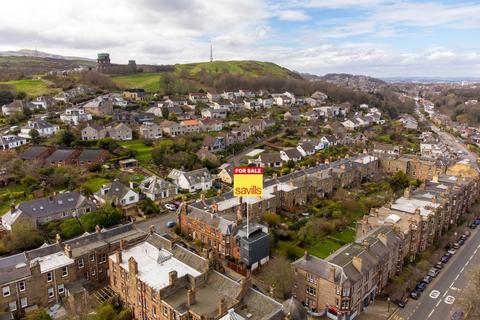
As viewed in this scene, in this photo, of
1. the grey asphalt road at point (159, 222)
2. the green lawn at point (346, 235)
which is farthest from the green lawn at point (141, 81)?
the green lawn at point (346, 235)

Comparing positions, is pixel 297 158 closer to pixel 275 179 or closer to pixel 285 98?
pixel 275 179

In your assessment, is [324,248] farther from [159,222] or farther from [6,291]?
[6,291]

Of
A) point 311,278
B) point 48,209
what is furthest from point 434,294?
point 48,209

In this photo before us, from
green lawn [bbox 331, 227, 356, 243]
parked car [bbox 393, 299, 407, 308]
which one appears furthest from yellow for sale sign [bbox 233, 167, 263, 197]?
parked car [bbox 393, 299, 407, 308]

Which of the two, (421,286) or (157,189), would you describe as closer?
(421,286)

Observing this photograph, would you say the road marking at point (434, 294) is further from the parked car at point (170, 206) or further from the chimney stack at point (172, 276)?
the parked car at point (170, 206)

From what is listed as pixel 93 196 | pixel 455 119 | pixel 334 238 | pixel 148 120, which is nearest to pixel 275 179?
pixel 334 238

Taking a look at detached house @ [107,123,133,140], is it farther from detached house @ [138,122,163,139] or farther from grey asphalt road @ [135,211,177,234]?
grey asphalt road @ [135,211,177,234]
